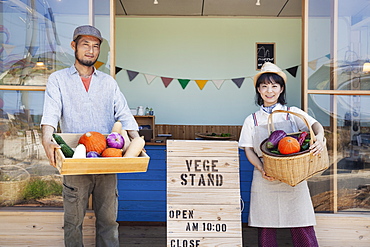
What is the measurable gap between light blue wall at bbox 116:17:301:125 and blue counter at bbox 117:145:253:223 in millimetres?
2793

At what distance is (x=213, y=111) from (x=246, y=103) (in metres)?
0.58

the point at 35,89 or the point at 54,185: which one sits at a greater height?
the point at 35,89

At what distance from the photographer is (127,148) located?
2021 mm

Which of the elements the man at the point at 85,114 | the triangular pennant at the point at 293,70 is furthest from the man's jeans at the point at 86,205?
the triangular pennant at the point at 293,70

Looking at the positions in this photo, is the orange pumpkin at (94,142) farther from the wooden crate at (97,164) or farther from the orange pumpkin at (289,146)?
the orange pumpkin at (289,146)

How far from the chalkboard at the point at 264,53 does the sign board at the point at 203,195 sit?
4121mm

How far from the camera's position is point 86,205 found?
2.32m

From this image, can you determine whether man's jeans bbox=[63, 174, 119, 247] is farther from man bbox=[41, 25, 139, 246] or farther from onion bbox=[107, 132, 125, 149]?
onion bbox=[107, 132, 125, 149]

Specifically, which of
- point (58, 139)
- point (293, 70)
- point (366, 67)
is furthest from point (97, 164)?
point (293, 70)

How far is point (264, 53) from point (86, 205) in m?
4.60

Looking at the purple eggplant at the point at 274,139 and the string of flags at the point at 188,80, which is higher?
the string of flags at the point at 188,80

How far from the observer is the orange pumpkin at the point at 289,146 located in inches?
76.4

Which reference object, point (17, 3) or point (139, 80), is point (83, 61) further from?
point (139, 80)

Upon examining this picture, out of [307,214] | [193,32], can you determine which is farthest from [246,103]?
[307,214]
